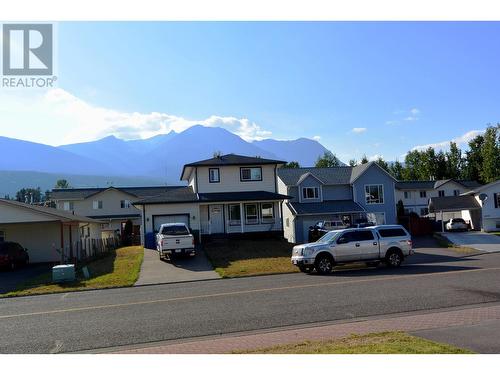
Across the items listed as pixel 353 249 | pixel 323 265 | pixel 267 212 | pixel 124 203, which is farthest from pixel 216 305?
pixel 124 203

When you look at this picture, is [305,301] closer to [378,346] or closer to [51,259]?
[378,346]

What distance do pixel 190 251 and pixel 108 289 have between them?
8.96 m

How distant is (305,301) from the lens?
13070mm

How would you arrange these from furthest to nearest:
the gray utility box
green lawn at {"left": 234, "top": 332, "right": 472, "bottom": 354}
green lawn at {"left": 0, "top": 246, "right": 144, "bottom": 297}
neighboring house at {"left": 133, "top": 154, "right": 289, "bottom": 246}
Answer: neighboring house at {"left": 133, "top": 154, "right": 289, "bottom": 246} → the gray utility box → green lawn at {"left": 0, "top": 246, "right": 144, "bottom": 297} → green lawn at {"left": 234, "top": 332, "right": 472, "bottom": 354}

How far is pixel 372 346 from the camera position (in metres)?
7.39

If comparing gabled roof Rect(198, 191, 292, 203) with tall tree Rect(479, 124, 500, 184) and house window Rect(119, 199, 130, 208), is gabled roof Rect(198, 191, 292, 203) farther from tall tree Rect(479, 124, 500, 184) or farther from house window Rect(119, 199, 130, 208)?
tall tree Rect(479, 124, 500, 184)

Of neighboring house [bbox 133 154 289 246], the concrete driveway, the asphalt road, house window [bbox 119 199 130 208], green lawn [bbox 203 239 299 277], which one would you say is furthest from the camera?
house window [bbox 119 199 130 208]

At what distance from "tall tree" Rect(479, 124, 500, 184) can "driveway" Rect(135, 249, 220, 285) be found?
Answer: 65.9 meters

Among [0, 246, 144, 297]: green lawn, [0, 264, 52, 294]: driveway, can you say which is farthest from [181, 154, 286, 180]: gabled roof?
[0, 264, 52, 294]: driveway

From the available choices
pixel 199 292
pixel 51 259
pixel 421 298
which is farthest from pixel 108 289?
pixel 51 259

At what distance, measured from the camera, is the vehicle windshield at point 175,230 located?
28031 millimetres

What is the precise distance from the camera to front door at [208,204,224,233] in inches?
1494

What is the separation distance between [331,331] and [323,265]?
1172cm

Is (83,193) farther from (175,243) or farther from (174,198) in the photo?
(175,243)
